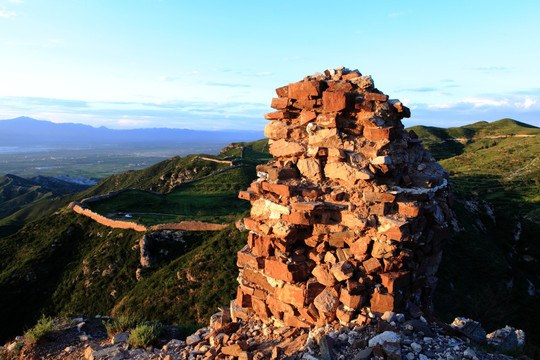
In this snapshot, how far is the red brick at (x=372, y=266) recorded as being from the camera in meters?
4.92

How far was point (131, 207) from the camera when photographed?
3147cm

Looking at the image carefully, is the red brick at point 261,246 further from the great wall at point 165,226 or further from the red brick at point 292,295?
the great wall at point 165,226

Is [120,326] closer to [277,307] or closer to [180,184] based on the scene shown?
[277,307]

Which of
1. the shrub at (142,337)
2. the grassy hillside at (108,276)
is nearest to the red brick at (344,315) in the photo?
the shrub at (142,337)

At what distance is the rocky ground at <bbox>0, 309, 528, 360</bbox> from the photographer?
3977 millimetres

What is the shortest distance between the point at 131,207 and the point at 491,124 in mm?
99396

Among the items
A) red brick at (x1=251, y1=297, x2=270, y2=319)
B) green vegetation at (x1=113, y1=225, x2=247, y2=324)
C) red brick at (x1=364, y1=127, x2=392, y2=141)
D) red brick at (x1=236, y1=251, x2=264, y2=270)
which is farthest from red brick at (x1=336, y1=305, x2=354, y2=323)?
green vegetation at (x1=113, y1=225, x2=247, y2=324)

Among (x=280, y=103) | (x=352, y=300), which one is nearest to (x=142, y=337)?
(x=352, y=300)

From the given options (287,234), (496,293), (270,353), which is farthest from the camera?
(496,293)

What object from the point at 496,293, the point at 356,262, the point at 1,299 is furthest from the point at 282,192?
the point at 1,299

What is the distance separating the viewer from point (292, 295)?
5.36 meters

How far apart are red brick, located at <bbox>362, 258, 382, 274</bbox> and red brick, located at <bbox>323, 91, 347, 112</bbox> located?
8.27 ft

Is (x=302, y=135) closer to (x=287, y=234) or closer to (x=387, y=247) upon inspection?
(x=287, y=234)

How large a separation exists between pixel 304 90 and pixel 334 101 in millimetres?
596
